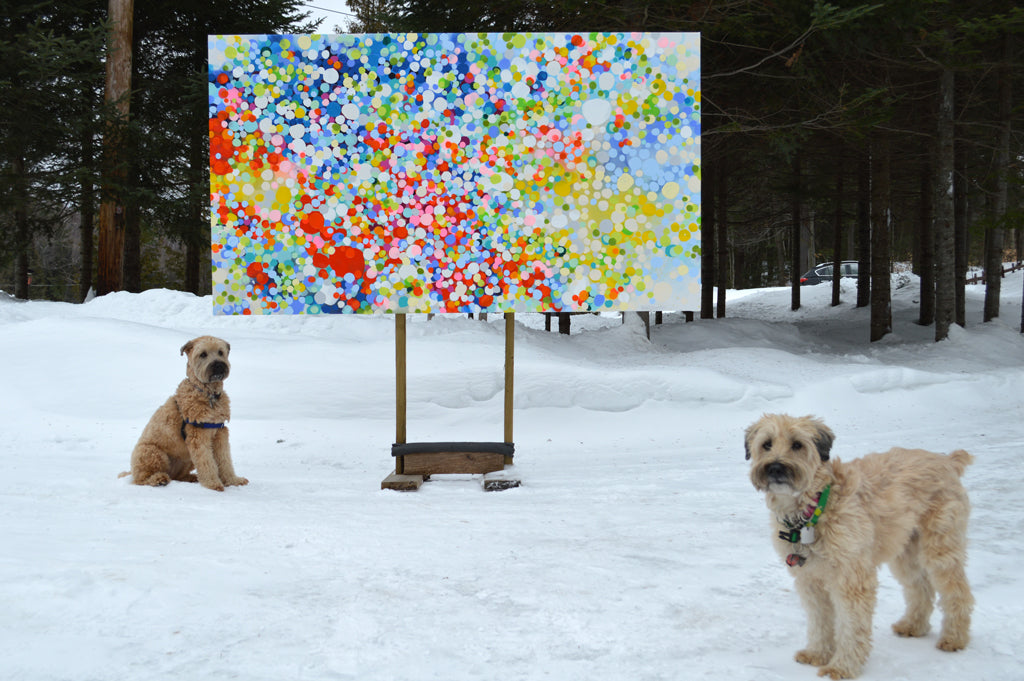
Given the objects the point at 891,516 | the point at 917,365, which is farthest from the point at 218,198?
the point at 917,365

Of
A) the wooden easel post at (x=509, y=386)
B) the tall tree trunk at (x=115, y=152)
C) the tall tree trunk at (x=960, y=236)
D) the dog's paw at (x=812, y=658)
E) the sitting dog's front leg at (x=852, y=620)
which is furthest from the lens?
the tall tree trunk at (x=960, y=236)

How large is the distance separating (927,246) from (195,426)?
1993cm

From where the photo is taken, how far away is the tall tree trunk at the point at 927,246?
20812mm

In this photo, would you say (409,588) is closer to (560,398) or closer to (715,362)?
(560,398)

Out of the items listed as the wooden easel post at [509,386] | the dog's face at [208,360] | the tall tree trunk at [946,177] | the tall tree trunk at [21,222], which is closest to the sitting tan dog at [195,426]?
the dog's face at [208,360]

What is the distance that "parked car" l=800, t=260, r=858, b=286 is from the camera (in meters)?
36.6

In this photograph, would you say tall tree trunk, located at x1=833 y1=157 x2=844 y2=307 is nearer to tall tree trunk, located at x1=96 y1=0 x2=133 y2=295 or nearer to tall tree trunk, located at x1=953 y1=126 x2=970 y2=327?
tall tree trunk, located at x1=953 y1=126 x2=970 y2=327

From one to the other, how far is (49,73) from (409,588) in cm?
1618

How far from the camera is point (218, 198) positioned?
7.80 meters

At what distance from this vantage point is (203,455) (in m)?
7.24

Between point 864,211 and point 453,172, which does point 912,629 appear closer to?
point 453,172

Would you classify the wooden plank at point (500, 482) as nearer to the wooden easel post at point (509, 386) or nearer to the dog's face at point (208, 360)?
the wooden easel post at point (509, 386)

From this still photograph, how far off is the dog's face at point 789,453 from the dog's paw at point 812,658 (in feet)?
2.60

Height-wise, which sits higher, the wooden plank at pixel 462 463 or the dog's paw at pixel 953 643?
the wooden plank at pixel 462 463
